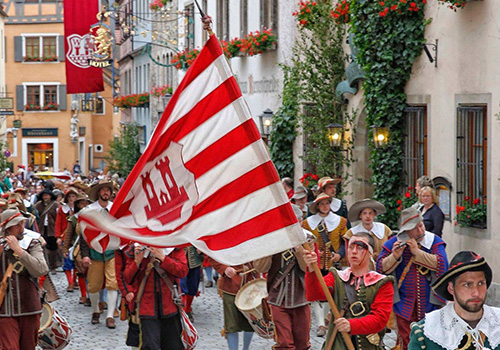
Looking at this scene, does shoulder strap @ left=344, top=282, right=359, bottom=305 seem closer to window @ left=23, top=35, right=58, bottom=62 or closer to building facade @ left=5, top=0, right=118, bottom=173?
building facade @ left=5, top=0, right=118, bottom=173

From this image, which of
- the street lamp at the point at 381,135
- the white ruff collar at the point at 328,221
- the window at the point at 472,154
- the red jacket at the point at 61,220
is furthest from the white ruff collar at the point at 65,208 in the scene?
the window at the point at 472,154

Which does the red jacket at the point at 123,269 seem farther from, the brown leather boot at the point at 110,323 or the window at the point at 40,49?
the window at the point at 40,49

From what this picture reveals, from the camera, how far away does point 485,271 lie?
18.7ft

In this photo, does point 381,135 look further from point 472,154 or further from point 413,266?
point 413,266

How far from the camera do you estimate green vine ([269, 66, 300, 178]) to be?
76.9 ft

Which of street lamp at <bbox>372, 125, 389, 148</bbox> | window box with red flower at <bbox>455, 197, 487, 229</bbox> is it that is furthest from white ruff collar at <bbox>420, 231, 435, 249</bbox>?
street lamp at <bbox>372, 125, 389, 148</bbox>

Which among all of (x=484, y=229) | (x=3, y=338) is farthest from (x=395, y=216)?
(x=3, y=338)

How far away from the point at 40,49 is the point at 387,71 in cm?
5148

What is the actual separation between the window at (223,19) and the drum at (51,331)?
1935 centimetres

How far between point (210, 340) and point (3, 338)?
144 inches

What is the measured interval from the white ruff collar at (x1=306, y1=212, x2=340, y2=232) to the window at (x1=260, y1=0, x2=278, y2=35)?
12.7 metres

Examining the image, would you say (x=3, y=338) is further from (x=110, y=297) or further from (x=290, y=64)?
(x=290, y=64)

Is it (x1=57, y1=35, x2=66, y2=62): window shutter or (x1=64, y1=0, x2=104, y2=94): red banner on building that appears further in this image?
(x1=57, y1=35, x2=66, y2=62): window shutter

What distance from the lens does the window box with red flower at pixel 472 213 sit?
14.8 metres
